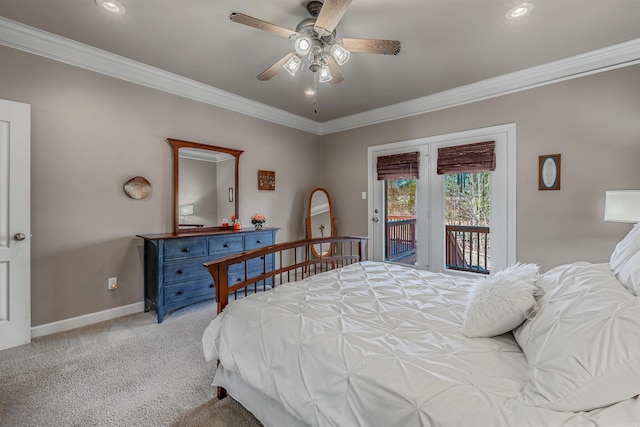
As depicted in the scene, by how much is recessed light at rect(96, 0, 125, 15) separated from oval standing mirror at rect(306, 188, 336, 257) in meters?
3.29

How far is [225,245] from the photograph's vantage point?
3.32 m

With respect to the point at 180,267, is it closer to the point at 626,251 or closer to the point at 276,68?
the point at 276,68

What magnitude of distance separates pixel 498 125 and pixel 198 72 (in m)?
3.59

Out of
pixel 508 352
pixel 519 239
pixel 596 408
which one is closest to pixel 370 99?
pixel 519 239

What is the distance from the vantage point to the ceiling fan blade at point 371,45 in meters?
1.96

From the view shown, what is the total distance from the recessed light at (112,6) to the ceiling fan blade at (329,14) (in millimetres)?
1571

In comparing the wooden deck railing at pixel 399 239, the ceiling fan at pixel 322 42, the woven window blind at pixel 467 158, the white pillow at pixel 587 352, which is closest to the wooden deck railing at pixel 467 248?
the wooden deck railing at pixel 399 239

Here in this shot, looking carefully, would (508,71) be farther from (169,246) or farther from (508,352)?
(169,246)

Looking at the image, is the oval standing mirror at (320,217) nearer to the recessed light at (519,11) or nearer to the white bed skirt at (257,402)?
the white bed skirt at (257,402)

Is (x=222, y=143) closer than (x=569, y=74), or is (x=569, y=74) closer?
(x=569, y=74)

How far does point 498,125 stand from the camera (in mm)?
3387

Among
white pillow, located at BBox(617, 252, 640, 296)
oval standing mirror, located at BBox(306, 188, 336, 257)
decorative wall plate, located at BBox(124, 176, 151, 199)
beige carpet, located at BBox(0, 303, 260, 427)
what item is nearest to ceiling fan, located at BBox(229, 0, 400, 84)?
white pillow, located at BBox(617, 252, 640, 296)

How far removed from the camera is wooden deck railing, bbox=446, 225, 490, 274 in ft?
11.8

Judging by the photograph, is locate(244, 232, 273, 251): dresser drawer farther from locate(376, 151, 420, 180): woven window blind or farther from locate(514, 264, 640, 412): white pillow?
locate(514, 264, 640, 412): white pillow
